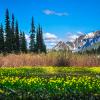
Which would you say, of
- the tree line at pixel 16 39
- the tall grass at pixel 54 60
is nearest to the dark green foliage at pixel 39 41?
the tree line at pixel 16 39

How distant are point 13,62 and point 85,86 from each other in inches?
811

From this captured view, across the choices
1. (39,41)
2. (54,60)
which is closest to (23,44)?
(39,41)

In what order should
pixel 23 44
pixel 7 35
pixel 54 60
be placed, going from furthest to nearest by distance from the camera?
pixel 23 44
pixel 7 35
pixel 54 60

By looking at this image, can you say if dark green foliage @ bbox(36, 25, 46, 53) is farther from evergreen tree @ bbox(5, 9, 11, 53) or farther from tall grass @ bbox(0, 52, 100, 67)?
tall grass @ bbox(0, 52, 100, 67)

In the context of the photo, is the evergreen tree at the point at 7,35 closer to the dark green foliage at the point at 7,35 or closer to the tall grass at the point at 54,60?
the dark green foliage at the point at 7,35

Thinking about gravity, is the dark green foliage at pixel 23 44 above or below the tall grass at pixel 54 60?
above

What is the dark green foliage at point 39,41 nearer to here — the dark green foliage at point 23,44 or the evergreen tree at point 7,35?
the dark green foliage at point 23,44

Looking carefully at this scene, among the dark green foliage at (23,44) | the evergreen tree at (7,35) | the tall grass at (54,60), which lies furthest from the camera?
the dark green foliage at (23,44)

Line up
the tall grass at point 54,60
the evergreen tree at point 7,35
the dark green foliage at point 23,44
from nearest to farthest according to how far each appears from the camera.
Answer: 1. the tall grass at point 54,60
2. the evergreen tree at point 7,35
3. the dark green foliage at point 23,44

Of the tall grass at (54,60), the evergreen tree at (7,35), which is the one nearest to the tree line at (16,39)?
the evergreen tree at (7,35)

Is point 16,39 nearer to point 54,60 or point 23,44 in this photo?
point 23,44

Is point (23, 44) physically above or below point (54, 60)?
above

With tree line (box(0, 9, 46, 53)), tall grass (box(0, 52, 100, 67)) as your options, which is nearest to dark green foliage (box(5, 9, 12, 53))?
tree line (box(0, 9, 46, 53))

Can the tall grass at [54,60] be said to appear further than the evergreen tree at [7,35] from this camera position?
No
